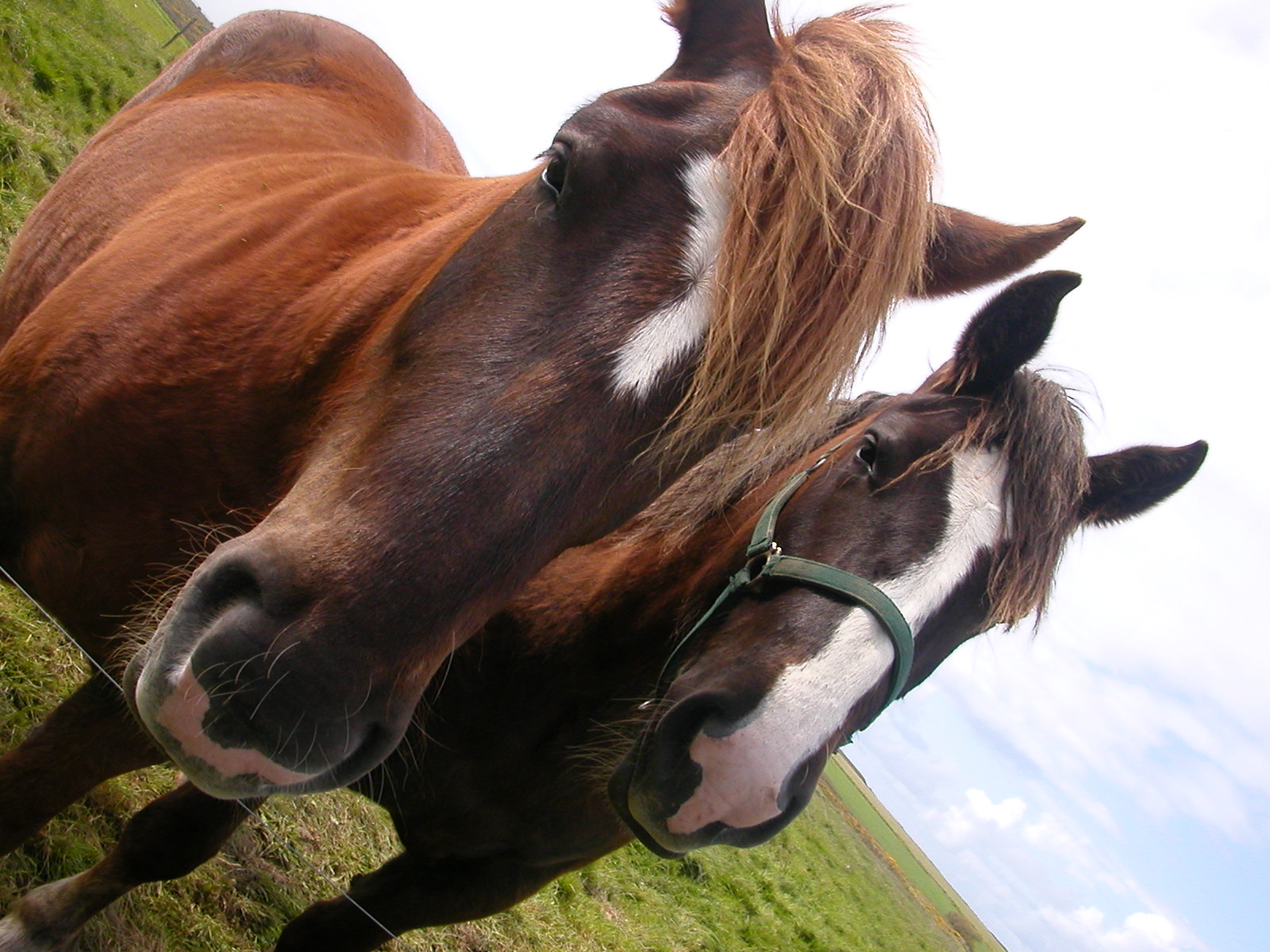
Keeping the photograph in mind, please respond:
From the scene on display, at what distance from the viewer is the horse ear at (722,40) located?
2.15m

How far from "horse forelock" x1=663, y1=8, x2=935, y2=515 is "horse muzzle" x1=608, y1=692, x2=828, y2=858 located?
0.61m

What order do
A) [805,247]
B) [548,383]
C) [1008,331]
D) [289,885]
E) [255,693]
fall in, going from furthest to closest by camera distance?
[289,885]
[1008,331]
[805,247]
[548,383]
[255,693]

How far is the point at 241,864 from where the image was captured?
393 cm

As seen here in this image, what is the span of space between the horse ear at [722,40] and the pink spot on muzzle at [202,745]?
1.66 m

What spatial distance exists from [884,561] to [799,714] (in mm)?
522

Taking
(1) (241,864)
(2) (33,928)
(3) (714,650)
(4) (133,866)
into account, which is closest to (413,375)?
(3) (714,650)

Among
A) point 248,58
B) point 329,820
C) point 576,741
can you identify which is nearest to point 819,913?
point 329,820

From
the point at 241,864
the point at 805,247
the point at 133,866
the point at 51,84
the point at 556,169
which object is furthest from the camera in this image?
the point at 51,84

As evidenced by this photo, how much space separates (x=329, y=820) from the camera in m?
4.68

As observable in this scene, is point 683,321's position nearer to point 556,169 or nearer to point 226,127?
point 556,169

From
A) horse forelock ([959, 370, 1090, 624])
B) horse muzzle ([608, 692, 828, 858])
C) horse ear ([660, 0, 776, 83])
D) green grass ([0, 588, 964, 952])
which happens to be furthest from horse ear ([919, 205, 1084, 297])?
green grass ([0, 588, 964, 952])

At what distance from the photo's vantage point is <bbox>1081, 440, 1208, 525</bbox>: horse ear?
293 cm

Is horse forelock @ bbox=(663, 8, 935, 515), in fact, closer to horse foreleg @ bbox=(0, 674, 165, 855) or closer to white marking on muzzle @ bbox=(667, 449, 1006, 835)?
white marking on muzzle @ bbox=(667, 449, 1006, 835)

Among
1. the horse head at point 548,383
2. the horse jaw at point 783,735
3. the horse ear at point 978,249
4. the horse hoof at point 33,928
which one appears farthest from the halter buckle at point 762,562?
the horse hoof at point 33,928
